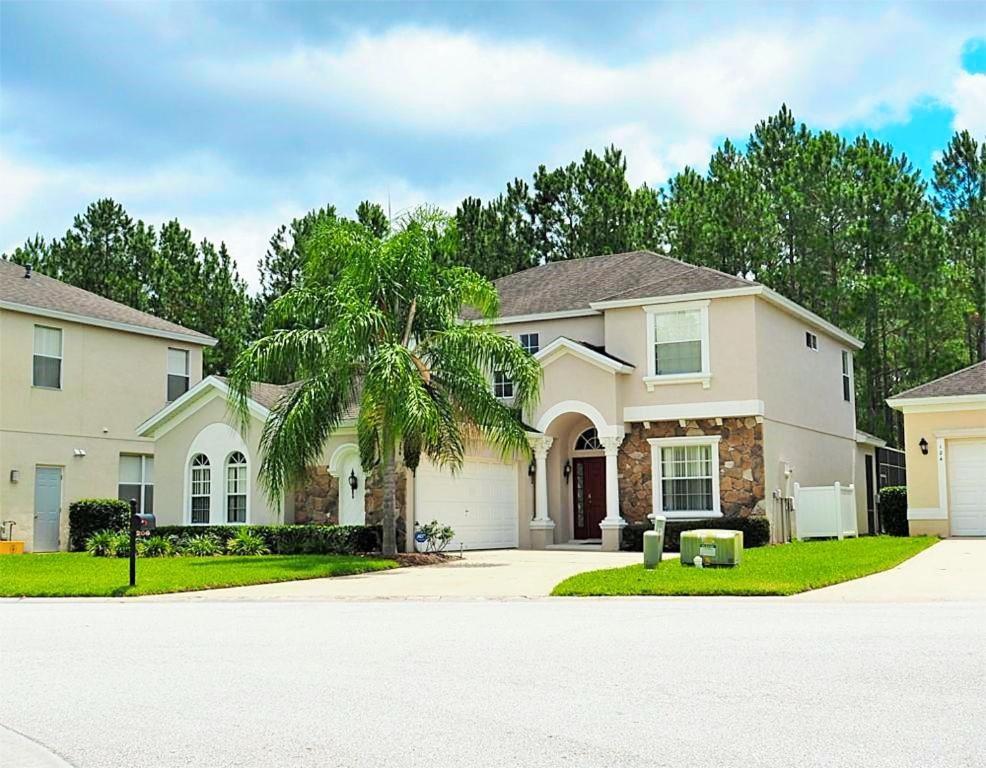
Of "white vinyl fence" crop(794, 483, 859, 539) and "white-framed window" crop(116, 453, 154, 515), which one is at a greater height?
"white-framed window" crop(116, 453, 154, 515)

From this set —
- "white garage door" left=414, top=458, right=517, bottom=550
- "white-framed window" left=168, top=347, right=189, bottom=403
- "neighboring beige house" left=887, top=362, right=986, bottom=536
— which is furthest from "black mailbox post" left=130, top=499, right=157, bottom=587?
"neighboring beige house" left=887, top=362, right=986, bottom=536

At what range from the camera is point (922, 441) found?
3014 cm

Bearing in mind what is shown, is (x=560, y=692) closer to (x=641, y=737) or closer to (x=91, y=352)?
(x=641, y=737)

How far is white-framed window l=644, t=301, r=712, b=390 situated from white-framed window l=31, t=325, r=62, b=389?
53.5ft

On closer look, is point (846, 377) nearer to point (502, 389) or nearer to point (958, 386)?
point (958, 386)

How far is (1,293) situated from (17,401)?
2.92 m

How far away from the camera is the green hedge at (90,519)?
31.6 m

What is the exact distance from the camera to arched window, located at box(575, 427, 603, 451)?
31.0 m

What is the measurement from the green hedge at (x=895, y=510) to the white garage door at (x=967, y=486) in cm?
327

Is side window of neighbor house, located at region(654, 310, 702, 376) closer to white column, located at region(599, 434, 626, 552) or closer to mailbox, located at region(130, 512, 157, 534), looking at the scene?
white column, located at region(599, 434, 626, 552)

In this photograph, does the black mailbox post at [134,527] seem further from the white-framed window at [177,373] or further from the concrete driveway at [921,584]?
the white-framed window at [177,373]

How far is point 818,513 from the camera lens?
2936cm


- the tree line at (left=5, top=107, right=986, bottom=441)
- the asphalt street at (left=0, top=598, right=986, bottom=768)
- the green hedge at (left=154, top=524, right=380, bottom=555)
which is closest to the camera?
the asphalt street at (left=0, top=598, right=986, bottom=768)

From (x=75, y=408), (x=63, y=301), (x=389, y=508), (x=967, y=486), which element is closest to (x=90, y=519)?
(x=75, y=408)
